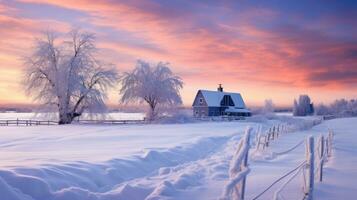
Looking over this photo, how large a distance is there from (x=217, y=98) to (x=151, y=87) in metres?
18.2

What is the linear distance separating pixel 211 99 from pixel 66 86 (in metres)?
32.4

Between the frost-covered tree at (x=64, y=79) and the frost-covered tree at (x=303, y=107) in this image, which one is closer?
the frost-covered tree at (x=64, y=79)

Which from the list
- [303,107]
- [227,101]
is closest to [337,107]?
[303,107]

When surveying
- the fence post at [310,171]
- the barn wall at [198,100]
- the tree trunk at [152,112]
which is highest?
the barn wall at [198,100]

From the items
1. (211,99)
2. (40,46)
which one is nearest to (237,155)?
(40,46)

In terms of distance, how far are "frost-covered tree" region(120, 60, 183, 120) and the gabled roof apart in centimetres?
1019

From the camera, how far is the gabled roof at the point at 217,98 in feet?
235

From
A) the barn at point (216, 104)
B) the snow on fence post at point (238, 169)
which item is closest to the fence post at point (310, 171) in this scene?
the snow on fence post at point (238, 169)

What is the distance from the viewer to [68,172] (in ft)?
32.3

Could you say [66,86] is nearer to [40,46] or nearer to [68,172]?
[40,46]

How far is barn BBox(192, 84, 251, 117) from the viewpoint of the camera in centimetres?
7162

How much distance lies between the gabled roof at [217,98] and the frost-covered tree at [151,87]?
10.2m

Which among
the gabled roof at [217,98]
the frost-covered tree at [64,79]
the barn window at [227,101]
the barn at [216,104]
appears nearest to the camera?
the frost-covered tree at [64,79]

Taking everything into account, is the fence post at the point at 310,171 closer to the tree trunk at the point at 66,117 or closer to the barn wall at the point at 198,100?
the tree trunk at the point at 66,117
